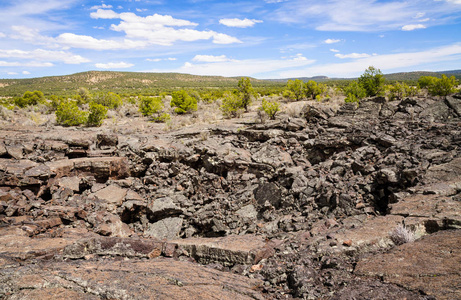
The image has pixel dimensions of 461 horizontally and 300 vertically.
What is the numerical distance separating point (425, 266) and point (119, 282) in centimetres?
483

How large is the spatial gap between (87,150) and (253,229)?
8.27 metres

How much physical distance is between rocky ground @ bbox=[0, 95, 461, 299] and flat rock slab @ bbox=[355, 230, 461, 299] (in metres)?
0.03

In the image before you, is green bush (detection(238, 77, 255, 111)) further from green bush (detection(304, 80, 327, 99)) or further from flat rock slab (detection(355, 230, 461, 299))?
flat rock slab (detection(355, 230, 461, 299))

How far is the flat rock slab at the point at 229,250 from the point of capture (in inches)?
223

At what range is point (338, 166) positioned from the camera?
9438 millimetres

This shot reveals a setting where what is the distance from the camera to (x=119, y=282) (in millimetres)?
3924

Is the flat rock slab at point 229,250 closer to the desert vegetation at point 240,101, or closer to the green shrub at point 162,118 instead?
the desert vegetation at point 240,101

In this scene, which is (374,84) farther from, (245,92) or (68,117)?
(68,117)

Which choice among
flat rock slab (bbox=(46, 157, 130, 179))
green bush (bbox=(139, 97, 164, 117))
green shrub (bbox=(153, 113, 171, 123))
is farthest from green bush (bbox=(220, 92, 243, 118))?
flat rock slab (bbox=(46, 157, 130, 179))

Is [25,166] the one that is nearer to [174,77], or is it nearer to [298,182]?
[298,182]

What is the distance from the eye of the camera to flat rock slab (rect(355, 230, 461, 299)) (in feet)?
11.4

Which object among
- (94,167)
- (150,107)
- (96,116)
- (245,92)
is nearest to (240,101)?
(245,92)

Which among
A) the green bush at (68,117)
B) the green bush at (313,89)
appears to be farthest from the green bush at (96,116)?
the green bush at (313,89)

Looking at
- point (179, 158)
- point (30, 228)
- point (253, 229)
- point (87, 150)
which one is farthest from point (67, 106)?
point (253, 229)
